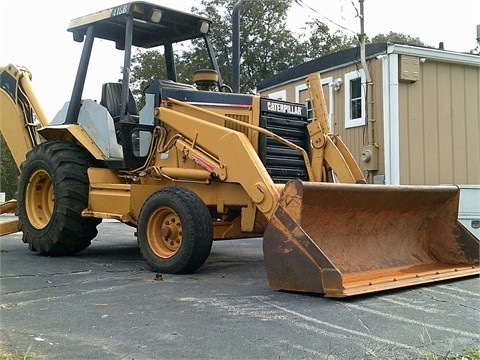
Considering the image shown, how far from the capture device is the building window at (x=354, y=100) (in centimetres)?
1247

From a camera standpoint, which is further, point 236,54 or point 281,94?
point 281,94

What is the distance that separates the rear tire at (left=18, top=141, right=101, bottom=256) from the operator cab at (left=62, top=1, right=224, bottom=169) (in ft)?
1.54

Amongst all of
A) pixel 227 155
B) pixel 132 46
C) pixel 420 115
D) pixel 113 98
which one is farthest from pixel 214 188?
pixel 420 115

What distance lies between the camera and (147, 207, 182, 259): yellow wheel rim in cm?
628

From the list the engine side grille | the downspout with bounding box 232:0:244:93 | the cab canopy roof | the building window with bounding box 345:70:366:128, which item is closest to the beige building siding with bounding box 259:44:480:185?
the building window with bounding box 345:70:366:128

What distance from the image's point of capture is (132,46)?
313 inches

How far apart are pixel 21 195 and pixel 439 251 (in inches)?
222

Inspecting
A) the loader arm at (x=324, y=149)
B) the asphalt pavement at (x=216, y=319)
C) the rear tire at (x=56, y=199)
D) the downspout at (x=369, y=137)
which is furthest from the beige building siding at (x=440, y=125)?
the rear tire at (x=56, y=199)

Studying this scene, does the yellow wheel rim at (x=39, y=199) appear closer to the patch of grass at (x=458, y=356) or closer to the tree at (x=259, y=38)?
the patch of grass at (x=458, y=356)

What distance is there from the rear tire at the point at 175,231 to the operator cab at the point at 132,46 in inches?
49.4

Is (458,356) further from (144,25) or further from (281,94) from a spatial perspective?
(281,94)

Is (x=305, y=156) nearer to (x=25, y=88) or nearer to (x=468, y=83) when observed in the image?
(x=25, y=88)

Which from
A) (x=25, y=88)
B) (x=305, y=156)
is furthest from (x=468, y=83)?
(x=25, y=88)

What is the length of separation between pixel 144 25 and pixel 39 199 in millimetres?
2900
